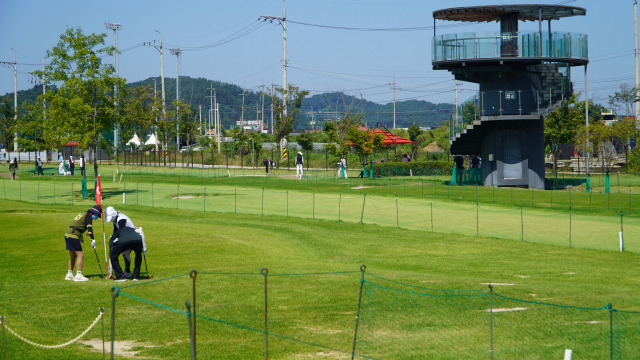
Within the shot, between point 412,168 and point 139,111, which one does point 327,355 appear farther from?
point 139,111

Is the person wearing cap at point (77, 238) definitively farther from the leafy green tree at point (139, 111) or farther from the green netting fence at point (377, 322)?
the leafy green tree at point (139, 111)

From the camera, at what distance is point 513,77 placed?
→ 4775cm

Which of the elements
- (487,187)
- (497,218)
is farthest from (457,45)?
(497,218)

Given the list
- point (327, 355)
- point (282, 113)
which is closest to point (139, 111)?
point (282, 113)

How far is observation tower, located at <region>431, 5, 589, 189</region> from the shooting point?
45.8 metres

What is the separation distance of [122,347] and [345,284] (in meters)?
6.76

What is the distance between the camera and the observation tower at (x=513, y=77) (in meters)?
45.8

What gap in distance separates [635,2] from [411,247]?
50839 millimetres

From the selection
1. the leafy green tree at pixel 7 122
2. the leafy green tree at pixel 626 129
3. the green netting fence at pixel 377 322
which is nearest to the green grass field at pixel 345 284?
the green netting fence at pixel 377 322

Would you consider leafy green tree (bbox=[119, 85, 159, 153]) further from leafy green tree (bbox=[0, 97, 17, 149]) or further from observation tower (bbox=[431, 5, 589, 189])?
observation tower (bbox=[431, 5, 589, 189])

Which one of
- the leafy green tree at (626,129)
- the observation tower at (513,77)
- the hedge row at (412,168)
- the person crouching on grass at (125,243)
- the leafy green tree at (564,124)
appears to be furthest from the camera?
the leafy green tree at (564,124)

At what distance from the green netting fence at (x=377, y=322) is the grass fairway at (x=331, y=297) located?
0.13ft

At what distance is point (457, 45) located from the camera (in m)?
46.3

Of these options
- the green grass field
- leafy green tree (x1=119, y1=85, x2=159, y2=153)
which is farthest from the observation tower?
leafy green tree (x1=119, y1=85, x2=159, y2=153)
